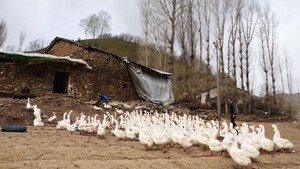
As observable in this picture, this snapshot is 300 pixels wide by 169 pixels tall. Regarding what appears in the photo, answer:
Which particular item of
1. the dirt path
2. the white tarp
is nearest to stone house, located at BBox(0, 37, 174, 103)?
the white tarp

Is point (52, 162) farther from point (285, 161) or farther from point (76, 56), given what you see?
point (76, 56)

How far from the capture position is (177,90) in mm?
36281

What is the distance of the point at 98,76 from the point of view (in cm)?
1448

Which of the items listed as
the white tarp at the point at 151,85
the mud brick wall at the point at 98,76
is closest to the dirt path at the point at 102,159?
the mud brick wall at the point at 98,76

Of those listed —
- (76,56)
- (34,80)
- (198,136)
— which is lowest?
(198,136)

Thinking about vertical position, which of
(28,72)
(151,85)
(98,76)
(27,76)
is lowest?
(27,76)

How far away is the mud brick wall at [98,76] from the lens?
1373cm

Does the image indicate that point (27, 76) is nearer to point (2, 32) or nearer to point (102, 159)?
point (102, 159)

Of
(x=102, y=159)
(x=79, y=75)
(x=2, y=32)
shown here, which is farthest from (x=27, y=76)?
(x=2, y=32)

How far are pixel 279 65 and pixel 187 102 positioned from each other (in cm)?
1724

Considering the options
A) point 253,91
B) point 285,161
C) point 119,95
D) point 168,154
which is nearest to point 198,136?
point 168,154

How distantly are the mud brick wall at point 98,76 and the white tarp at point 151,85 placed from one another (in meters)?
0.52

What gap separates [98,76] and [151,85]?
4.91 metres

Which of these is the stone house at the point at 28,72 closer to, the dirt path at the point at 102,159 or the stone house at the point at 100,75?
the stone house at the point at 100,75
